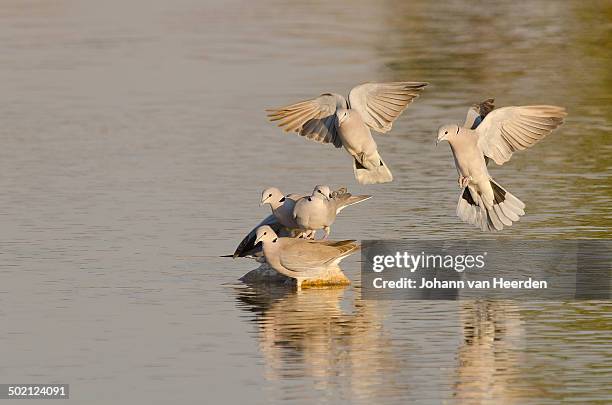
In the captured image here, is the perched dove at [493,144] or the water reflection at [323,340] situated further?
the perched dove at [493,144]

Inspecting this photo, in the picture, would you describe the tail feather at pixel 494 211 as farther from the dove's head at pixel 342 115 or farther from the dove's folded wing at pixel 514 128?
the dove's head at pixel 342 115

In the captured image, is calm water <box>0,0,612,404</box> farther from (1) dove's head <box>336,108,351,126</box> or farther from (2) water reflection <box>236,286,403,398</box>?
(1) dove's head <box>336,108,351,126</box>

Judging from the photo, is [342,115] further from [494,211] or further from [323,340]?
[323,340]

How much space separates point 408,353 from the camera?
13320 millimetres

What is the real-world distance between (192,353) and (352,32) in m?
20.6

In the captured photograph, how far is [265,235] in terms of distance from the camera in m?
15.6

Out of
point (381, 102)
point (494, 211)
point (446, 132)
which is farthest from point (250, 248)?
point (494, 211)

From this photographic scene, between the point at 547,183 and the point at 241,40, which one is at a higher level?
the point at 241,40

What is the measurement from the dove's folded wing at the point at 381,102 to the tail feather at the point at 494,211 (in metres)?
1.03

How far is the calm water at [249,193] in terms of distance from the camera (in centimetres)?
1295

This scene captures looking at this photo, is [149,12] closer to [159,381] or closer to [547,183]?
[547,183]

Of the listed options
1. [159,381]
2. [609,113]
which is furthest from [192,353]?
[609,113]

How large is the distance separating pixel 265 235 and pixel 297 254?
12.1 inches

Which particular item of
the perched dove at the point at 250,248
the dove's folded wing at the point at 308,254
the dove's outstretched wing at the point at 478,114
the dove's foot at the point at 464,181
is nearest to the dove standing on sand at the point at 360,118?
the dove's outstretched wing at the point at 478,114
